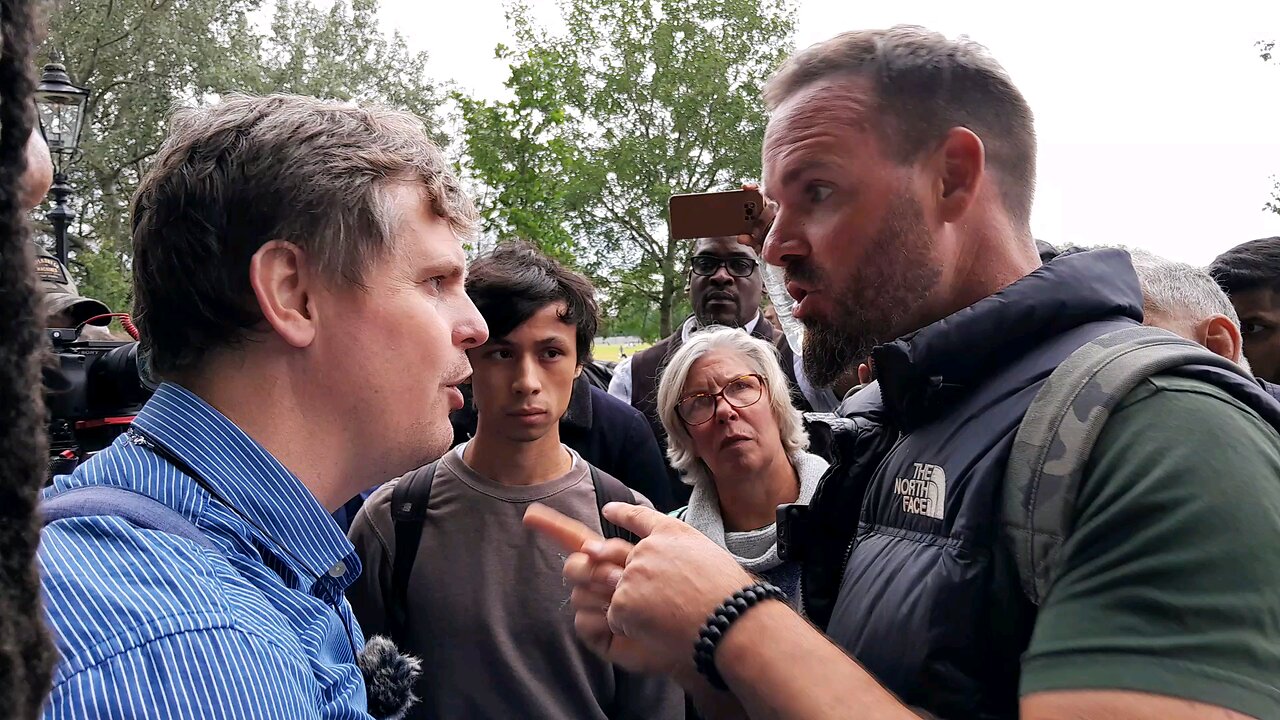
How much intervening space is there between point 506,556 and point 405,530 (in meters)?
0.34

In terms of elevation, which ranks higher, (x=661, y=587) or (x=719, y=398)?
(x=661, y=587)

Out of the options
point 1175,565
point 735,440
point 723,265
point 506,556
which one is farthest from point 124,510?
point 723,265

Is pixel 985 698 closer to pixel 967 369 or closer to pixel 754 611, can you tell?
pixel 754 611

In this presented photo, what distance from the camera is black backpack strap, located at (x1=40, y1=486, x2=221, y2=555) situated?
4.15 ft

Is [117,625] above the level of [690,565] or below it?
above

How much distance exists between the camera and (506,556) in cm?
302

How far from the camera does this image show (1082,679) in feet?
3.72

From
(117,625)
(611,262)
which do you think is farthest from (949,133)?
(611,262)

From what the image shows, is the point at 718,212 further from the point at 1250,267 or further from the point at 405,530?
the point at 1250,267

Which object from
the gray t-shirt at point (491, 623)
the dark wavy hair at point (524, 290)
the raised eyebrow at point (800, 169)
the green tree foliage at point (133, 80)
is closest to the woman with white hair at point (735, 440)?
the dark wavy hair at point (524, 290)

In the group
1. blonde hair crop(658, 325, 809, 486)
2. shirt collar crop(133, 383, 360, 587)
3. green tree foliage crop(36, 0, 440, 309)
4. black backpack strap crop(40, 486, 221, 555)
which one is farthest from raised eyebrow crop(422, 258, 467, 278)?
green tree foliage crop(36, 0, 440, 309)

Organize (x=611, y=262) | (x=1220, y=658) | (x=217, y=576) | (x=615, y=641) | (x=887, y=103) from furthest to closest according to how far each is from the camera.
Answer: (x=611, y=262) < (x=887, y=103) < (x=615, y=641) < (x=217, y=576) < (x=1220, y=658)

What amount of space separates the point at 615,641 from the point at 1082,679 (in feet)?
2.95

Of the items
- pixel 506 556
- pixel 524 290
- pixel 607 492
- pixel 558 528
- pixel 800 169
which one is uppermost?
pixel 800 169
